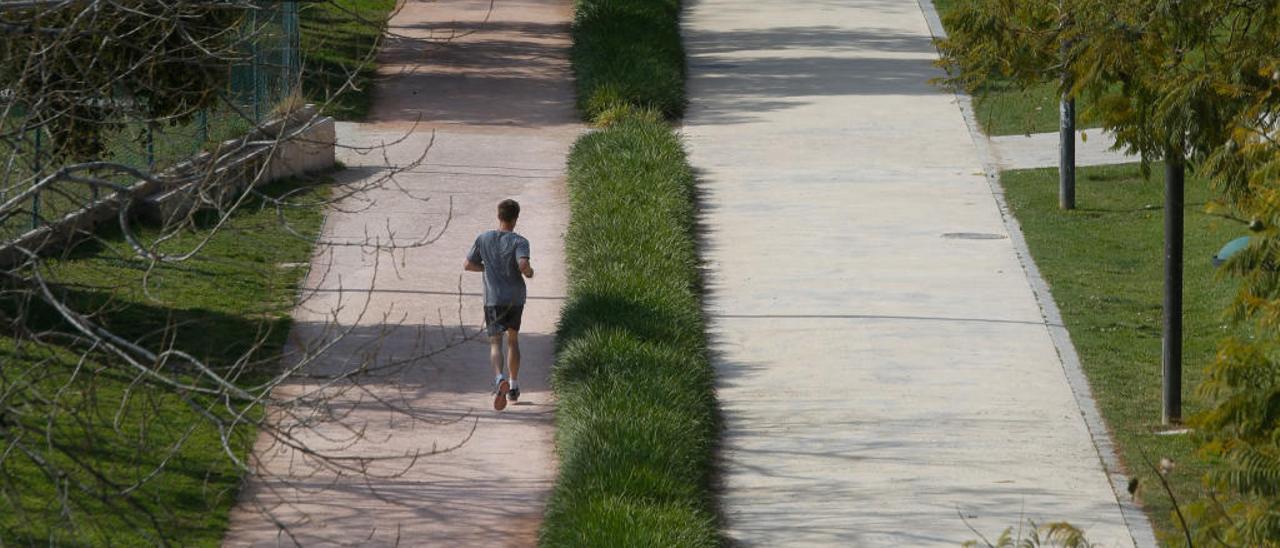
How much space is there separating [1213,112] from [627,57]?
51.3 ft

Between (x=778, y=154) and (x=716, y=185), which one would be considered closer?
(x=716, y=185)

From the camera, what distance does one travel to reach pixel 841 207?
63.8 feet

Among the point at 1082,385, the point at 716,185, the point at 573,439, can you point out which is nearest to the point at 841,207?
the point at 716,185

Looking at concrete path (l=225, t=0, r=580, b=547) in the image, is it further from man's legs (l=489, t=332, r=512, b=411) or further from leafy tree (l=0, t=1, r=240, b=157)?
leafy tree (l=0, t=1, r=240, b=157)

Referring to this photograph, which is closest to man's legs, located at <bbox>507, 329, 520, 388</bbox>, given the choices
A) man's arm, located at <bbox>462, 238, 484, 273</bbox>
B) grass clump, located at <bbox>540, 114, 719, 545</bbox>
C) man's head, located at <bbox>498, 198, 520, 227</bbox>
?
grass clump, located at <bbox>540, 114, 719, 545</bbox>

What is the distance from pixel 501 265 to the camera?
1266 cm

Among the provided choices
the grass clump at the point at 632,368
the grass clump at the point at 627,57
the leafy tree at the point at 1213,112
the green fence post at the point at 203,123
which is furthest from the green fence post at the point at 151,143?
the grass clump at the point at 627,57

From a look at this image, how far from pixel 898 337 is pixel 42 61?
9.04 metres

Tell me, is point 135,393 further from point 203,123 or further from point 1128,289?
point 1128,289

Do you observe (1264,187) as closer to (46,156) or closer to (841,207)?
(46,156)

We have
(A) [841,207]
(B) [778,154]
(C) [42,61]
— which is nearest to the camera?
(C) [42,61]

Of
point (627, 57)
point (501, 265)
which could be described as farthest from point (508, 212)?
point (627, 57)

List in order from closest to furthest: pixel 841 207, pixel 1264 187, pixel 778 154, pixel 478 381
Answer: pixel 1264 187 → pixel 478 381 → pixel 841 207 → pixel 778 154

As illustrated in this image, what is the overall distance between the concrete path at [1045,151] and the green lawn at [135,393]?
24.7 feet
